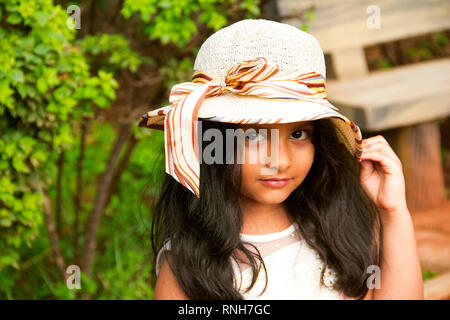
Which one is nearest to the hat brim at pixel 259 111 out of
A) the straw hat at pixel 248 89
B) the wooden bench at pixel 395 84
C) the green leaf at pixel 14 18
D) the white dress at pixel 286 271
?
the straw hat at pixel 248 89

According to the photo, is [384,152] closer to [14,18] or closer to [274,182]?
[274,182]

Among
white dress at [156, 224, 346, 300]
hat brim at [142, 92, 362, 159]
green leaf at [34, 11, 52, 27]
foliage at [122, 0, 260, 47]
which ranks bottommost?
white dress at [156, 224, 346, 300]

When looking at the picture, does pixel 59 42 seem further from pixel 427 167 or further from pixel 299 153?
pixel 427 167

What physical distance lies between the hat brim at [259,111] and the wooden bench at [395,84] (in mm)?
1463

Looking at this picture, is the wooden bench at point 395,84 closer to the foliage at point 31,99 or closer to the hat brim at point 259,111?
the foliage at point 31,99

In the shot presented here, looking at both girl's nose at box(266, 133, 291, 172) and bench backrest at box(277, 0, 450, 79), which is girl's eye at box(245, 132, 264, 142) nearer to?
girl's nose at box(266, 133, 291, 172)

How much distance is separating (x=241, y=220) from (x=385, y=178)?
1.64 feet

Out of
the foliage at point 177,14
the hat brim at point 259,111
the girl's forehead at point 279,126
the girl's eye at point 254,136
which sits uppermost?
the foliage at point 177,14

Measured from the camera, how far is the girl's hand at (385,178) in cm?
196

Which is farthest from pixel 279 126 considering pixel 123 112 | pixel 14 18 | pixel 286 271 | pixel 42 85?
pixel 123 112

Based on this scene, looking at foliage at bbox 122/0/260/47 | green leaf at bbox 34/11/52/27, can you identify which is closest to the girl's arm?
Result: foliage at bbox 122/0/260/47

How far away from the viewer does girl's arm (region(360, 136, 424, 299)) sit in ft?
6.38

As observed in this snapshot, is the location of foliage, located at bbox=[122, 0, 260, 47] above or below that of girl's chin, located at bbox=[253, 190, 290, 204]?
above

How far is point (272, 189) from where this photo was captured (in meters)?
1.79
